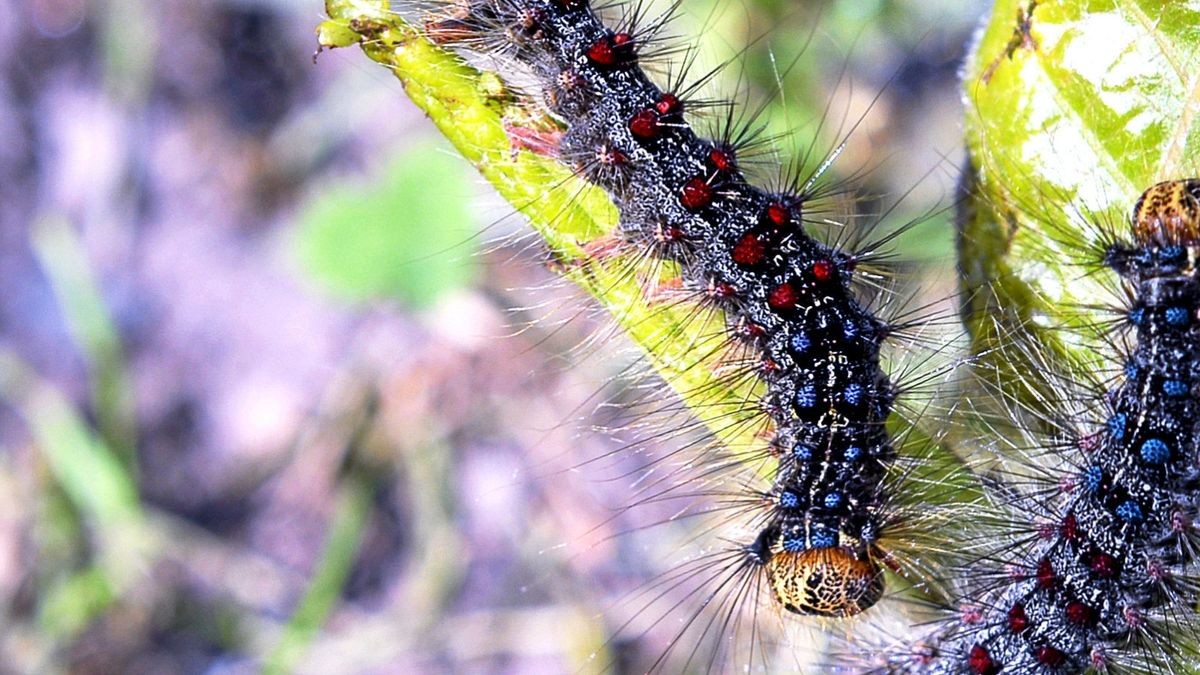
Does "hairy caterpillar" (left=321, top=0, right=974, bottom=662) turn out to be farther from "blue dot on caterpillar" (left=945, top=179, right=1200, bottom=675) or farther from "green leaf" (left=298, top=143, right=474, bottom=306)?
"green leaf" (left=298, top=143, right=474, bottom=306)

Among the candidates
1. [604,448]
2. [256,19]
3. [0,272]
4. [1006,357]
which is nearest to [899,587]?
[1006,357]

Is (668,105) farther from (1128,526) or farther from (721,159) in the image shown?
(1128,526)

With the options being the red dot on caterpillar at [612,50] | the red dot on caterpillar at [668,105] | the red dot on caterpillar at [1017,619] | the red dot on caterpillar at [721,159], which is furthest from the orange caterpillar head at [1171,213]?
the red dot on caterpillar at [612,50]

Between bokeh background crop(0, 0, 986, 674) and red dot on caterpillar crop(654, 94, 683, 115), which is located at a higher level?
red dot on caterpillar crop(654, 94, 683, 115)

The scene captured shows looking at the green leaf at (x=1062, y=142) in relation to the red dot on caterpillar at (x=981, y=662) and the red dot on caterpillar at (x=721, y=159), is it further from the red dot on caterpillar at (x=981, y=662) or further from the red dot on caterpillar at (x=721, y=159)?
the red dot on caterpillar at (x=981, y=662)

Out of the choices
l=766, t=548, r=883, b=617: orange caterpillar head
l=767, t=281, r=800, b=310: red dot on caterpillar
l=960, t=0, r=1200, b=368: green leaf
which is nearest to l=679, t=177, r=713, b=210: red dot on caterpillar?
l=767, t=281, r=800, b=310: red dot on caterpillar
